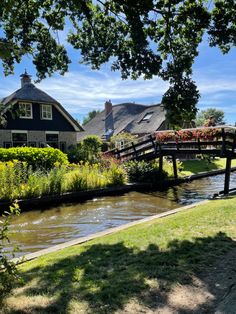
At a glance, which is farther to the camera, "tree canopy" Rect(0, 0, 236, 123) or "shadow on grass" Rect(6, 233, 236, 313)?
"tree canopy" Rect(0, 0, 236, 123)

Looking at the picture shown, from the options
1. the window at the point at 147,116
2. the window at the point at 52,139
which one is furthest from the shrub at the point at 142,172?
the window at the point at 147,116

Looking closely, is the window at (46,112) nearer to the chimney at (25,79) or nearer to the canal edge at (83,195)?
→ the chimney at (25,79)

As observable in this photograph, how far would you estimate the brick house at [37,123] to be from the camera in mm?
26203

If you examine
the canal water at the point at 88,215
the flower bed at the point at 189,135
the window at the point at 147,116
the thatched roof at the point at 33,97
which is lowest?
the canal water at the point at 88,215

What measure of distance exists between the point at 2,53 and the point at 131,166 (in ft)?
52.2

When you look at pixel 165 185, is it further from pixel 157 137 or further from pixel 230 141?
pixel 230 141

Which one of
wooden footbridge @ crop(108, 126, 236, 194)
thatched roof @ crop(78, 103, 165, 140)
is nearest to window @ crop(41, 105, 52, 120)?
wooden footbridge @ crop(108, 126, 236, 194)

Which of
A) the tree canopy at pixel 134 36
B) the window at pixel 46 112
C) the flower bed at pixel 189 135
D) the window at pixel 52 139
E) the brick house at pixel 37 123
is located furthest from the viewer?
the window at pixel 52 139

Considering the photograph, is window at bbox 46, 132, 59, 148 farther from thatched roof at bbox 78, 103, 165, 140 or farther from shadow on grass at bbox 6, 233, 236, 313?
shadow on grass at bbox 6, 233, 236, 313

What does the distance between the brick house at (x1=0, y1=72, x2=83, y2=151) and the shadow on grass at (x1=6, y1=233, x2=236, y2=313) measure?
2184cm

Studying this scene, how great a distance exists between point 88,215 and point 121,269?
22.9ft

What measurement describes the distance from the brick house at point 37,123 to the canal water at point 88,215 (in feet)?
45.8

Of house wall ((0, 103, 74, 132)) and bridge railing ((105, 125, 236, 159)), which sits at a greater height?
house wall ((0, 103, 74, 132))

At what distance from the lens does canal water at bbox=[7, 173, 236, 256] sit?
8.52 meters
